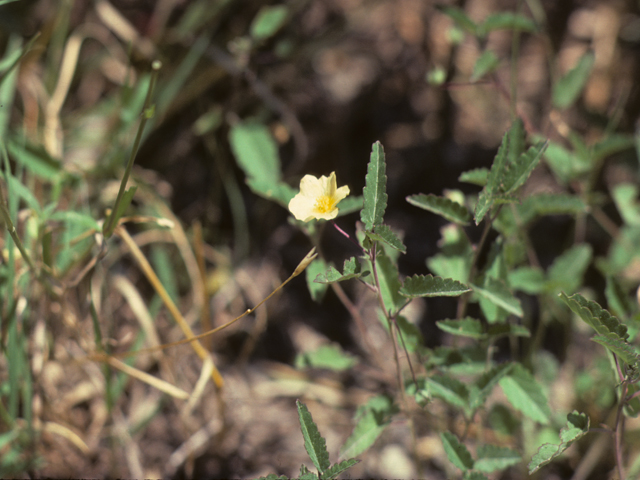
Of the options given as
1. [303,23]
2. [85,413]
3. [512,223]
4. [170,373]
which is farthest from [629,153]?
[85,413]

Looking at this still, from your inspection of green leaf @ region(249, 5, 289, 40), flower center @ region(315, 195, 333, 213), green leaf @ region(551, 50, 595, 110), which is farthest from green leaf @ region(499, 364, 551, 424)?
green leaf @ region(249, 5, 289, 40)

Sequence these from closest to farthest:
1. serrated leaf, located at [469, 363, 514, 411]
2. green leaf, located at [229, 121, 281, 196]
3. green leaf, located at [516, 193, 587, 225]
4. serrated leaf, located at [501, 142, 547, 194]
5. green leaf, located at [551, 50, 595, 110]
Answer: serrated leaf, located at [501, 142, 547, 194], serrated leaf, located at [469, 363, 514, 411], green leaf, located at [516, 193, 587, 225], green leaf, located at [551, 50, 595, 110], green leaf, located at [229, 121, 281, 196]

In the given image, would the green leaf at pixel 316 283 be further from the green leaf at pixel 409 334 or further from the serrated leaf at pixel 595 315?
the serrated leaf at pixel 595 315

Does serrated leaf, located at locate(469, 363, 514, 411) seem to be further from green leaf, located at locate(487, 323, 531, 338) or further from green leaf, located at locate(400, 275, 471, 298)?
green leaf, located at locate(400, 275, 471, 298)

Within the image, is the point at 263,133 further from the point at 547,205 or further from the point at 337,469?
the point at 337,469

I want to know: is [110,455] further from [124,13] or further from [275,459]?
[124,13]
